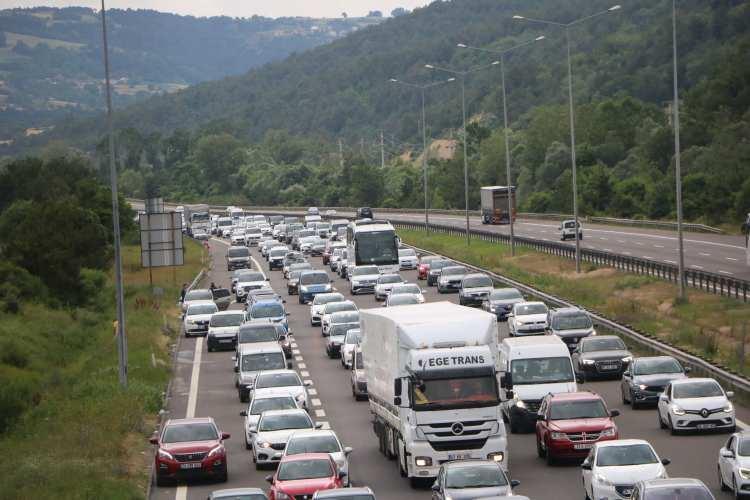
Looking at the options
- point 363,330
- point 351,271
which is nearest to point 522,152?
point 351,271

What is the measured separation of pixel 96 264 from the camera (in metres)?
95.0

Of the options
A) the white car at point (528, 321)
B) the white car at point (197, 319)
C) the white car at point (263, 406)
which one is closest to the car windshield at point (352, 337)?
the white car at point (528, 321)

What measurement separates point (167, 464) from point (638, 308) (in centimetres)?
2916

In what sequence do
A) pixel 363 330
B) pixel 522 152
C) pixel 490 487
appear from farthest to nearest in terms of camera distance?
pixel 522 152, pixel 363 330, pixel 490 487

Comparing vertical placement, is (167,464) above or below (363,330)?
below

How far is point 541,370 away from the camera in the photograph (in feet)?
112

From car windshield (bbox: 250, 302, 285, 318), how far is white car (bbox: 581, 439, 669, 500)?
3167 cm

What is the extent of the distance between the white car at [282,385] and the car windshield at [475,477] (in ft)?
44.2

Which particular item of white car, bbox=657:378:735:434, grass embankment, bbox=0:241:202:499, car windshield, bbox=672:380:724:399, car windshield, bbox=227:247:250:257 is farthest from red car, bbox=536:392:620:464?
car windshield, bbox=227:247:250:257

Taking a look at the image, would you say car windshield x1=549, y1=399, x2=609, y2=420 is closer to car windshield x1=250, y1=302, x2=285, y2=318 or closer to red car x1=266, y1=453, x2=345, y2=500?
red car x1=266, y1=453, x2=345, y2=500

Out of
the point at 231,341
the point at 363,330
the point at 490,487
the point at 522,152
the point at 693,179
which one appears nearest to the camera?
the point at 490,487

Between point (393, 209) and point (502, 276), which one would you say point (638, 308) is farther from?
point (393, 209)

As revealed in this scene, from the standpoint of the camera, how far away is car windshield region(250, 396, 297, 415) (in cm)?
3347

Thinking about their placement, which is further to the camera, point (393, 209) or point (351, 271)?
point (393, 209)
